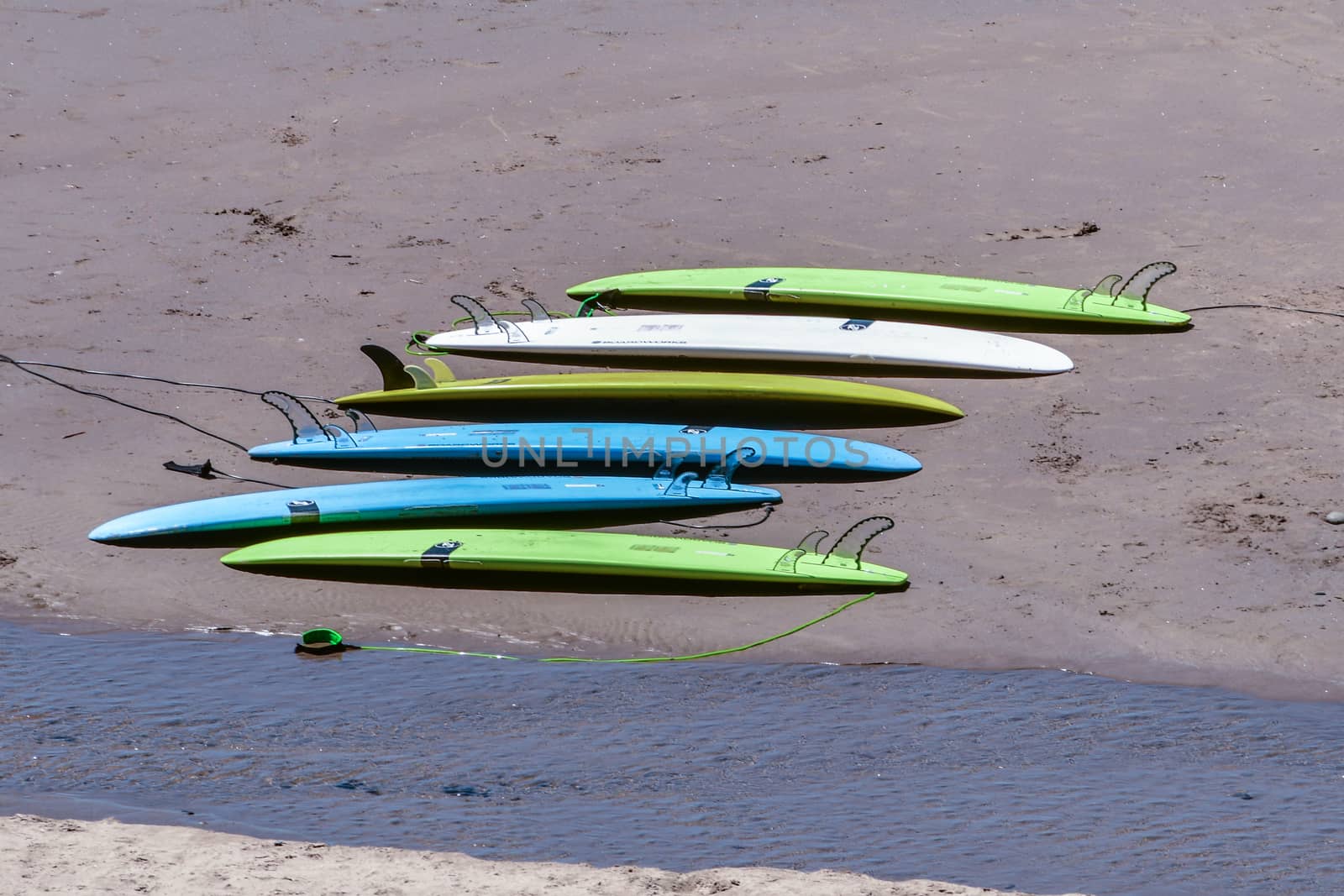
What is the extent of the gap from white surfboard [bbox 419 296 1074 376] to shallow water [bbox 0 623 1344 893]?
2.81 m

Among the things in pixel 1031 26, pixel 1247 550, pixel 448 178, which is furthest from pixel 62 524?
pixel 1031 26

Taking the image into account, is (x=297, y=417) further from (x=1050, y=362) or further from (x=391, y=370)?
(x=1050, y=362)

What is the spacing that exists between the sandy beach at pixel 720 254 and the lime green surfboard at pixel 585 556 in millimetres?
122

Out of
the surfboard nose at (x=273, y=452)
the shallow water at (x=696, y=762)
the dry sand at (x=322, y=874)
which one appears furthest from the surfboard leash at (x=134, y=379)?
the dry sand at (x=322, y=874)

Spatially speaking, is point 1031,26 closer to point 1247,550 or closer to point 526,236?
point 526,236

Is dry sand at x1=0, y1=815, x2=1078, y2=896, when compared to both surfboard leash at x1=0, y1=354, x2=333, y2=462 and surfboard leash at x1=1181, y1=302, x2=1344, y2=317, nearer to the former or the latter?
surfboard leash at x1=0, y1=354, x2=333, y2=462

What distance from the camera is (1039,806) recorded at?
6387 mm

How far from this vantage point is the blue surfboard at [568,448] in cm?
905

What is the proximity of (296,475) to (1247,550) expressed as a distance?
4.53 m

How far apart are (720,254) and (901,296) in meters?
1.42

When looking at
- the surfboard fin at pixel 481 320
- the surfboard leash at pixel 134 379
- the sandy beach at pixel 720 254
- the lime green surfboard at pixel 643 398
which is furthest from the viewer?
the surfboard fin at pixel 481 320

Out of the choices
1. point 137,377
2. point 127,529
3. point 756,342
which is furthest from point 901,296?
point 127,529

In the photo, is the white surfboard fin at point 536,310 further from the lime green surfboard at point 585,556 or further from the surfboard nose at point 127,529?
the surfboard nose at point 127,529

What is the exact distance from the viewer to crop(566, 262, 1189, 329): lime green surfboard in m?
10.3
